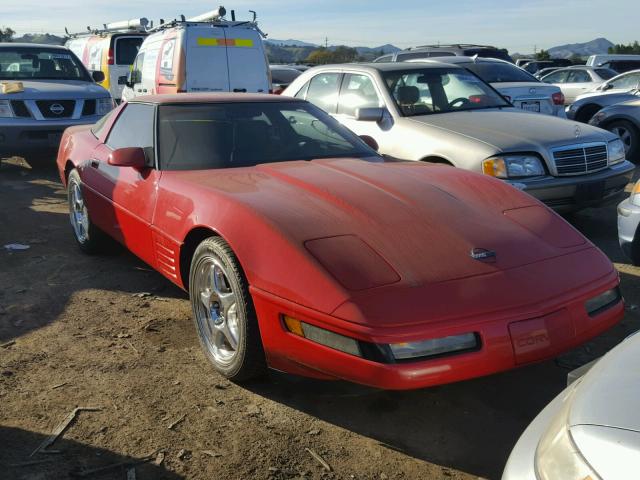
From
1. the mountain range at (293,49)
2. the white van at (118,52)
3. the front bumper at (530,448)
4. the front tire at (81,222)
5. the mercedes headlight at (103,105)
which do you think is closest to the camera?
the front bumper at (530,448)

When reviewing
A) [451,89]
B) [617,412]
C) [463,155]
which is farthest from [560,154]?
[617,412]

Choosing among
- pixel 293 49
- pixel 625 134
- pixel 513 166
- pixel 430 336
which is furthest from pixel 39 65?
pixel 293 49

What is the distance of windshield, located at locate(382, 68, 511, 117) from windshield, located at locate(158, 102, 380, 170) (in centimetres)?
208

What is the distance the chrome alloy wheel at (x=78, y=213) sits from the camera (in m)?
5.32

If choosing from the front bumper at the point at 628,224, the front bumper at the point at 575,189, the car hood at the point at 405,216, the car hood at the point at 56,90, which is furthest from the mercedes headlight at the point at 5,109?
the front bumper at the point at 628,224

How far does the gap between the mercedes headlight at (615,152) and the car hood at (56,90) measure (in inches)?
268

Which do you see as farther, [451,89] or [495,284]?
[451,89]

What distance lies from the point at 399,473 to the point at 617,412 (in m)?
1.15

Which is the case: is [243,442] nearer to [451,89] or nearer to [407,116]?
[407,116]

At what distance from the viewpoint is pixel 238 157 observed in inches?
165

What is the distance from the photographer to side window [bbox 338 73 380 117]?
22.3 ft

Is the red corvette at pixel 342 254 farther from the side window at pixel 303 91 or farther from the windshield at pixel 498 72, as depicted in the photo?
the windshield at pixel 498 72

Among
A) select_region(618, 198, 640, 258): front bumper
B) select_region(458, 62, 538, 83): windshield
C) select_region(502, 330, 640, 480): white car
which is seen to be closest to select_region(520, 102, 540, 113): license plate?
select_region(458, 62, 538, 83): windshield

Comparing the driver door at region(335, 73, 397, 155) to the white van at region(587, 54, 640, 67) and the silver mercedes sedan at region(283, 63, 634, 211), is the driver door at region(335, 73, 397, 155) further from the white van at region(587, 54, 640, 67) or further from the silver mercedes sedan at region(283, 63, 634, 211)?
the white van at region(587, 54, 640, 67)
